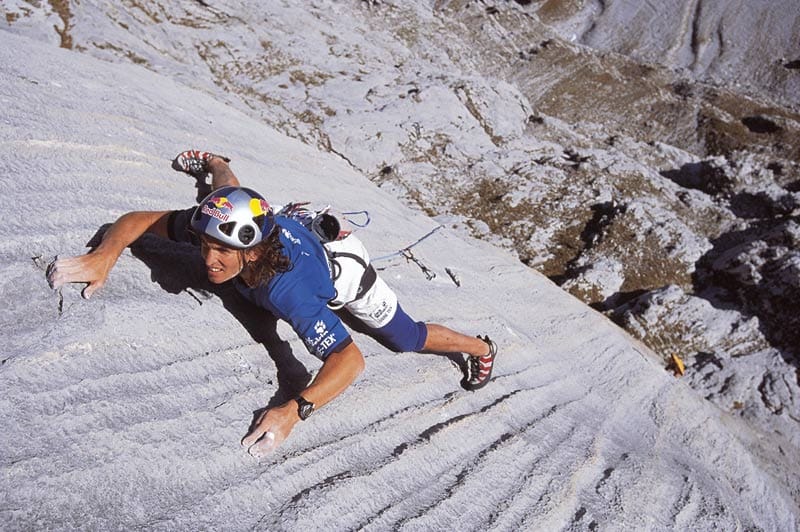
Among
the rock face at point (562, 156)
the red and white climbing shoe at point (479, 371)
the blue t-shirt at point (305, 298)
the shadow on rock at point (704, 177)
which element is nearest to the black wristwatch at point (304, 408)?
the blue t-shirt at point (305, 298)

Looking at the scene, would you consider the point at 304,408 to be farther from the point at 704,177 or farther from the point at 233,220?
the point at 704,177

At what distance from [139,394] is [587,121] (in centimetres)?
1209

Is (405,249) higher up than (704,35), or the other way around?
(704,35)

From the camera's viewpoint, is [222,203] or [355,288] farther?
[355,288]

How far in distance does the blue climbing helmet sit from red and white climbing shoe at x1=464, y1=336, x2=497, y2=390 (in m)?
1.62

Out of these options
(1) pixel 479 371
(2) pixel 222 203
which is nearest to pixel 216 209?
(2) pixel 222 203

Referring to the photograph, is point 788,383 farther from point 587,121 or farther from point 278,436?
point 587,121

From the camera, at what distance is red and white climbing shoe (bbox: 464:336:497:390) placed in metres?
3.23

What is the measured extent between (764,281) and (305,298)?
233 inches

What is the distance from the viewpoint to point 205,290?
274 centimetres

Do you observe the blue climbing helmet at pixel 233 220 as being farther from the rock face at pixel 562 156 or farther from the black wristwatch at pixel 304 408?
the rock face at pixel 562 156

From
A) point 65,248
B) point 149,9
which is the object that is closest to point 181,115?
point 65,248

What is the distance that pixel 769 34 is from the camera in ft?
55.2

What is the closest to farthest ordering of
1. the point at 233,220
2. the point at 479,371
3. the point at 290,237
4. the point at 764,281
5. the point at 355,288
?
the point at 233,220 < the point at 290,237 < the point at 355,288 < the point at 479,371 < the point at 764,281
